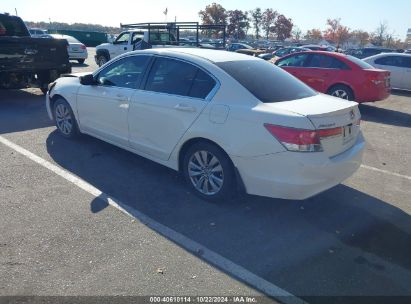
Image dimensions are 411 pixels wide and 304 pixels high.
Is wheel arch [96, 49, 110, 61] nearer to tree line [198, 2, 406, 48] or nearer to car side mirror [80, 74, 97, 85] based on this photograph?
car side mirror [80, 74, 97, 85]

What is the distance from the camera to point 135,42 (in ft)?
54.1

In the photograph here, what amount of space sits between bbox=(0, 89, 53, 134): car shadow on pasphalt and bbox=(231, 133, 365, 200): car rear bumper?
5.03m

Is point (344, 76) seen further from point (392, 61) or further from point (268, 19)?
point (268, 19)

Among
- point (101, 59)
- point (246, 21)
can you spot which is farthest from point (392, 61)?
point (246, 21)

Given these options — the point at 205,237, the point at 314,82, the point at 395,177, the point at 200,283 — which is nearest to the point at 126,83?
the point at 205,237

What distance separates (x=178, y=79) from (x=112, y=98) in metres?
1.17

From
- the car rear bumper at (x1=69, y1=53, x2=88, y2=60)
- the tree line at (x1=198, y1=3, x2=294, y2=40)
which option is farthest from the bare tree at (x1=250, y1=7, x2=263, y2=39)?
the car rear bumper at (x1=69, y1=53, x2=88, y2=60)

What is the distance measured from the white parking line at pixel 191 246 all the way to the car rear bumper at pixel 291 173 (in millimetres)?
897

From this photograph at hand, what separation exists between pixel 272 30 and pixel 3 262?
283ft

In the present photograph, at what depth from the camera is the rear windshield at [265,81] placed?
4.06 m

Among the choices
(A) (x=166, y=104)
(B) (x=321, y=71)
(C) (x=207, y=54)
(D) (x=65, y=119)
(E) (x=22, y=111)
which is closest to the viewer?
(A) (x=166, y=104)

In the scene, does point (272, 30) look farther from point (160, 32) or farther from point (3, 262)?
point (3, 262)

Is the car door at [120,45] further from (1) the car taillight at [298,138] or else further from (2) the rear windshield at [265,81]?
(1) the car taillight at [298,138]

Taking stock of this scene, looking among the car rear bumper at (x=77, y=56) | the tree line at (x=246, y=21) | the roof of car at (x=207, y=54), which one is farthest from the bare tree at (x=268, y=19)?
the roof of car at (x=207, y=54)
